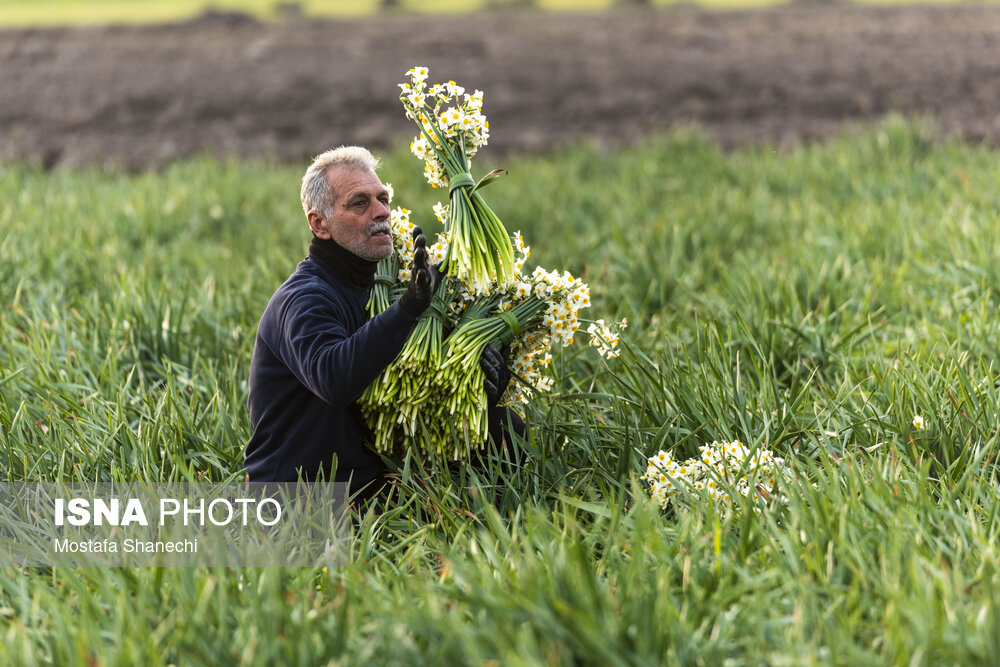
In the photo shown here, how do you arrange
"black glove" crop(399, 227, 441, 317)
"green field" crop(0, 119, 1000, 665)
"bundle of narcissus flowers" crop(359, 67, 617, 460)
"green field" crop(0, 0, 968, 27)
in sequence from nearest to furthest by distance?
"green field" crop(0, 119, 1000, 665), "black glove" crop(399, 227, 441, 317), "bundle of narcissus flowers" crop(359, 67, 617, 460), "green field" crop(0, 0, 968, 27)

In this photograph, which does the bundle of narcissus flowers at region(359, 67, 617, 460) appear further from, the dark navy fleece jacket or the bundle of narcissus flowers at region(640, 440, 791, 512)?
the bundle of narcissus flowers at region(640, 440, 791, 512)

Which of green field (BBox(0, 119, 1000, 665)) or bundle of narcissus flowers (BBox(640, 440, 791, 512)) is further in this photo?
bundle of narcissus flowers (BBox(640, 440, 791, 512))

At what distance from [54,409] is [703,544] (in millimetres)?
2184

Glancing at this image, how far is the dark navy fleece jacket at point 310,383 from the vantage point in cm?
234

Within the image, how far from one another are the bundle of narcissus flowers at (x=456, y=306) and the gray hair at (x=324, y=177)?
6.5 inches

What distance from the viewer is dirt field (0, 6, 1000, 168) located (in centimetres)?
849

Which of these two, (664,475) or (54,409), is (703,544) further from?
(54,409)

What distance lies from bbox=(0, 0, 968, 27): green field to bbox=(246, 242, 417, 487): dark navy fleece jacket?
1224 centimetres

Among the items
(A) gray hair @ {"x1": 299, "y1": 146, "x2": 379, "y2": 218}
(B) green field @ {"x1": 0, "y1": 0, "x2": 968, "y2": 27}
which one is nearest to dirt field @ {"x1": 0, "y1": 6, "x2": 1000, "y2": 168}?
(B) green field @ {"x1": 0, "y1": 0, "x2": 968, "y2": 27}

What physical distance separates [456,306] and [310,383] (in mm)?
475

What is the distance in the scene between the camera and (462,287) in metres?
2.55

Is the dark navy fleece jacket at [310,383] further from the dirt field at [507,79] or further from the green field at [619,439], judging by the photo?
the dirt field at [507,79]

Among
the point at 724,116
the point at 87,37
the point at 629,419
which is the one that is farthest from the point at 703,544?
the point at 87,37

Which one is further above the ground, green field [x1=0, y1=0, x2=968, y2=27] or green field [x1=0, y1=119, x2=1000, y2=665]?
green field [x1=0, y1=0, x2=968, y2=27]
